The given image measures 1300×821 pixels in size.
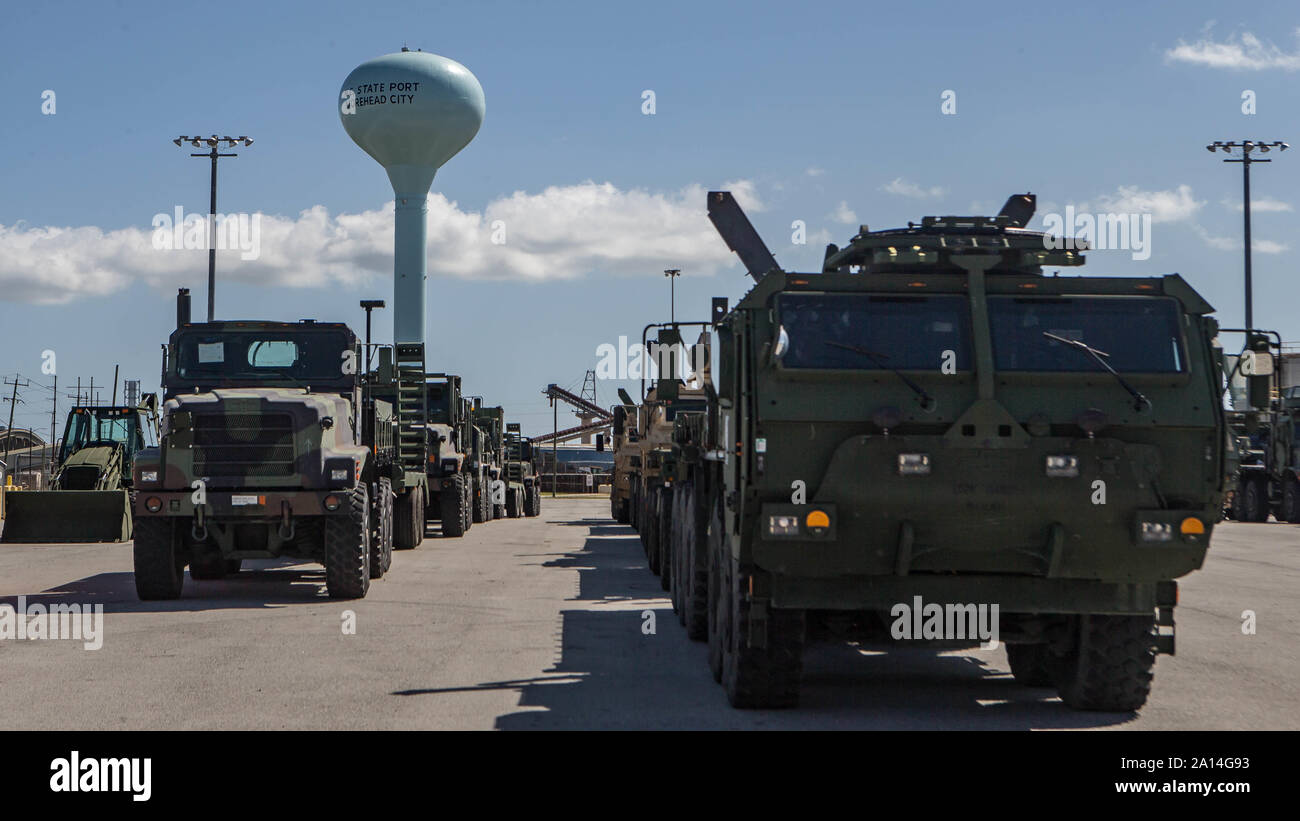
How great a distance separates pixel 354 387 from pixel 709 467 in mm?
7686

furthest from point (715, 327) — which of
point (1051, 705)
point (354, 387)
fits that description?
point (354, 387)

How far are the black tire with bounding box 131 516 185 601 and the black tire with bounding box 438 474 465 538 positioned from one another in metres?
13.4

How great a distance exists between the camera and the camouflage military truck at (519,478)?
4250 centimetres

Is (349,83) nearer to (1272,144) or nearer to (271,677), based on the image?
(1272,144)

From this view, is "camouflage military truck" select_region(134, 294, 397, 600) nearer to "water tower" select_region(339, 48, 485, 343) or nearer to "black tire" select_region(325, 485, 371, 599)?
"black tire" select_region(325, 485, 371, 599)

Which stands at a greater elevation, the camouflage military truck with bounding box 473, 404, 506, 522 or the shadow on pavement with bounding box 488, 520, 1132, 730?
the camouflage military truck with bounding box 473, 404, 506, 522

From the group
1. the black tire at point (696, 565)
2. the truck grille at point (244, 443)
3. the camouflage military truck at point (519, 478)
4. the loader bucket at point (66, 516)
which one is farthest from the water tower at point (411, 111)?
the black tire at point (696, 565)

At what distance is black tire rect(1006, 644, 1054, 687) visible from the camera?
9.66 meters

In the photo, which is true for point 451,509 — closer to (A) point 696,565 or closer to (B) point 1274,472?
(A) point 696,565

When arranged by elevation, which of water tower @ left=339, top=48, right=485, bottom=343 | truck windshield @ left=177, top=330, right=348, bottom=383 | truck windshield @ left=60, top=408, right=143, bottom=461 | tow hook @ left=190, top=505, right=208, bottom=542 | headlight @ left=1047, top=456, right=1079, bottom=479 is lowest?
tow hook @ left=190, top=505, right=208, bottom=542

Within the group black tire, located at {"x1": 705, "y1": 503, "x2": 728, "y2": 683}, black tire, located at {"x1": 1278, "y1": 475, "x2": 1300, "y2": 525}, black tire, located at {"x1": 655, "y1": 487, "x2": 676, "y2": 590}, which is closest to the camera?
black tire, located at {"x1": 705, "y1": 503, "x2": 728, "y2": 683}

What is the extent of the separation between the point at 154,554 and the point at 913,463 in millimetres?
9304

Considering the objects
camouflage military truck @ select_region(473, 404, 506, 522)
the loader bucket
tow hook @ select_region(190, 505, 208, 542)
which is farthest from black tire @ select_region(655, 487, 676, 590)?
camouflage military truck @ select_region(473, 404, 506, 522)

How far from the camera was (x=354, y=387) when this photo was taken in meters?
17.5
